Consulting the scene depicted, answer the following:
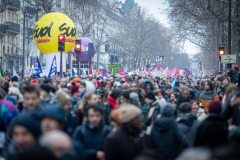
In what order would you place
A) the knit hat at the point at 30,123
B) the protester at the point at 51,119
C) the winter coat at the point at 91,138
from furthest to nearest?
the winter coat at the point at 91,138
the protester at the point at 51,119
the knit hat at the point at 30,123

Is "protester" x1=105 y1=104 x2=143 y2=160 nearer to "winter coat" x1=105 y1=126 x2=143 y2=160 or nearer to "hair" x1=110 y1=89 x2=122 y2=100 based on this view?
"winter coat" x1=105 y1=126 x2=143 y2=160

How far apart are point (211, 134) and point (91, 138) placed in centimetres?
183

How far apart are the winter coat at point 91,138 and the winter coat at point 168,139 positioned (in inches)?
38.1

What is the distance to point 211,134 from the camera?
31.2ft

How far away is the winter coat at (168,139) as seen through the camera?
9.40 metres

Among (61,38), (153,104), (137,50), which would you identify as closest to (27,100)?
(153,104)

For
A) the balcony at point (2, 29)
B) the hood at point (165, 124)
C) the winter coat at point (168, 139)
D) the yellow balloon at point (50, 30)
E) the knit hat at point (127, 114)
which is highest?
the balcony at point (2, 29)

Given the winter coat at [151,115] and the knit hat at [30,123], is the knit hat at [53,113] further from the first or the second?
the winter coat at [151,115]

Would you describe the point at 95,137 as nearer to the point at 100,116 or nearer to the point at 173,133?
the point at 100,116

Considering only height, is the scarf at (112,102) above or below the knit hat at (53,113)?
below

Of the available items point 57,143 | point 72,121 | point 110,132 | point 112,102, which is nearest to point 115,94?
point 112,102

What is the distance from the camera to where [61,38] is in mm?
26781

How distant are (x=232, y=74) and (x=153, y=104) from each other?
8.56 m

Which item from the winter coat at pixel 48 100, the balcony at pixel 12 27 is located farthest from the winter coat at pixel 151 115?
the balcony at pixel 12 27
